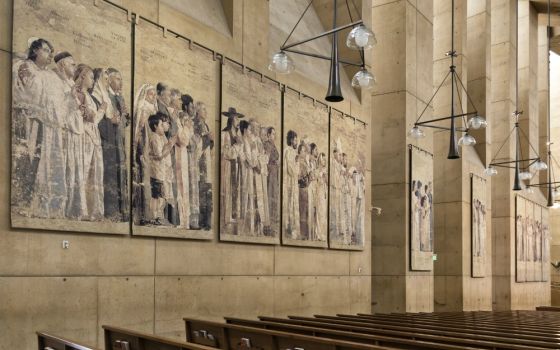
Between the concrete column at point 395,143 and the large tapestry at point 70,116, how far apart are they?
8261 mm

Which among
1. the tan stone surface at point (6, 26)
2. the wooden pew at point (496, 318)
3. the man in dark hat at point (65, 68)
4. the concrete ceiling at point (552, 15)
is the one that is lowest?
the wooden pew at point (496, 318)

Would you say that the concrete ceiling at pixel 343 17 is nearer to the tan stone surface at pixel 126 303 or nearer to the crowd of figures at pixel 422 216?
the crowd of figures at pixel 422 216

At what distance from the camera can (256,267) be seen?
9.06 meters

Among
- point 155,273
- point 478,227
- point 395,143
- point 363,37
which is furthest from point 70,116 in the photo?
point 478,227

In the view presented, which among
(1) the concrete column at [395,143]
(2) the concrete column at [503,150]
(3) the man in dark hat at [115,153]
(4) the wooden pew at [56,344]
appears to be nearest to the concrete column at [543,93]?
(2) the concrete column at [503,150]

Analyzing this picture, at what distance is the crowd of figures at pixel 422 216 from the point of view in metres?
14.1

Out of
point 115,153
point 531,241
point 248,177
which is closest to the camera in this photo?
point 115,153

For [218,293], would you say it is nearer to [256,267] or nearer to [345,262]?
[256,267]

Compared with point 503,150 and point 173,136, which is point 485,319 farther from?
point 503,150

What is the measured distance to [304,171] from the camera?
10305 millimetres

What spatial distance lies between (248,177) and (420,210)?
6.78 meters

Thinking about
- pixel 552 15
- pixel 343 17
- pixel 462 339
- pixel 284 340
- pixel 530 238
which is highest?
pixel 552 15

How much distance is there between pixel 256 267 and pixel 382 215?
581 centimetres

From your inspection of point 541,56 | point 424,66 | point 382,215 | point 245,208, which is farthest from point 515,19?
point 245,208
